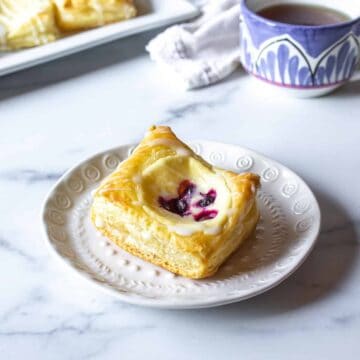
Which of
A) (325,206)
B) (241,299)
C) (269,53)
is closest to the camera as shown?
(241,299)

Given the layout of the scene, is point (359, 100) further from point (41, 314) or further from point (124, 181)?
point (41, 314)

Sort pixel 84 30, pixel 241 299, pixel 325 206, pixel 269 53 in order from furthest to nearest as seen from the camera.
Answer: pixel 84 30 → pixel 269 53 → pixel 325 206 → pixel 241 299

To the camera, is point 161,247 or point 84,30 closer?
point 161,247

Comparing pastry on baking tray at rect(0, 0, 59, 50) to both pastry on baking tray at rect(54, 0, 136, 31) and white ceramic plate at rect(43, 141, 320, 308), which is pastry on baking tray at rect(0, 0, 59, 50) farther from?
white ceramic plate at rect(43, 141, 320, 308)

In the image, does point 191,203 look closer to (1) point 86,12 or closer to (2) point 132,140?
(2) point 132,140

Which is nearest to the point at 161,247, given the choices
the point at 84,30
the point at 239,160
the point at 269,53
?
the point at 239,160

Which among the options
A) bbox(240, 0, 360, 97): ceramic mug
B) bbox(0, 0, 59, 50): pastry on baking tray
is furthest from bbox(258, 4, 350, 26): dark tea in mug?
bbox(0, 0, 59, 50): pastry on baking tray

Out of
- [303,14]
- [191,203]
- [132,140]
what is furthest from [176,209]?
[303,14]

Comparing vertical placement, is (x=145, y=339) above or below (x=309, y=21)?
below
